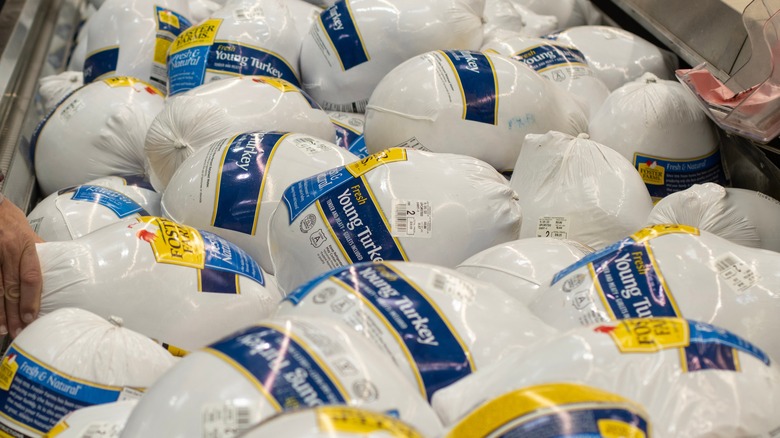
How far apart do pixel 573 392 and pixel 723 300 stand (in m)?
0.55

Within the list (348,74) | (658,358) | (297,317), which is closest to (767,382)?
(658,358)

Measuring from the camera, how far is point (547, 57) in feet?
9.04

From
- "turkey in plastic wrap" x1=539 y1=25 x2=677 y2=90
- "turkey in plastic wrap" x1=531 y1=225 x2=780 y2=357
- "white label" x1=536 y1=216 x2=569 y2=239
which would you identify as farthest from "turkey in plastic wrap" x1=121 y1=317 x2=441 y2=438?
"turkey in plastic wrap" x1=539 y1=25 x2=677 y2=90

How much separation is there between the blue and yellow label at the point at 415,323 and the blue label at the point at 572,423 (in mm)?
266

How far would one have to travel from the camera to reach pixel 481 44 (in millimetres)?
2908

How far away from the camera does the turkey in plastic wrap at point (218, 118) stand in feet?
7.76

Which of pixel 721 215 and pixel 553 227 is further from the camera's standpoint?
pixel 553 227

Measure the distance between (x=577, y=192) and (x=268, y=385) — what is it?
50.0 inches

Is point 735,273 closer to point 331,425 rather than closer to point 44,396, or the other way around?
point 331,425

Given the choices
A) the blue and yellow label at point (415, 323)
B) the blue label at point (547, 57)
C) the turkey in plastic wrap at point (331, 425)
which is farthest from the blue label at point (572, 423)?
the blue label at point (547, 57)

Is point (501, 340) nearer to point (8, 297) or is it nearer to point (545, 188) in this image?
point (545, 188)

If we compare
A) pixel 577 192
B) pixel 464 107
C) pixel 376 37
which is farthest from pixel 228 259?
pixel 376 37

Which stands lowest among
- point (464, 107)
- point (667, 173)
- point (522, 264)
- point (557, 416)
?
point (667, 173)

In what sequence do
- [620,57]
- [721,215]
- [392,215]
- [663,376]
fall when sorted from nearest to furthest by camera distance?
1. [663,376]
2. [392,215]
3. [721,215]
4. [620,57]
